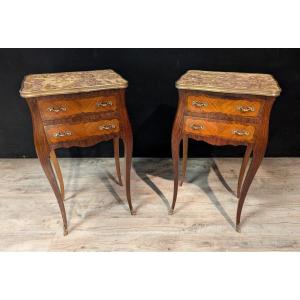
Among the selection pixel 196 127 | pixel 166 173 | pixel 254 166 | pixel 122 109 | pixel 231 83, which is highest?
pixel 231 83

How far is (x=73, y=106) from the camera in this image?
1806mm

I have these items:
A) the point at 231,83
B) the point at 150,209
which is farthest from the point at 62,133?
the point at 231,83

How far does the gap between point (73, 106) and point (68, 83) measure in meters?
0.14

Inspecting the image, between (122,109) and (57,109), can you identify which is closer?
(57,109)

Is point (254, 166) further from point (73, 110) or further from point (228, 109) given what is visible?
point (73, 110)

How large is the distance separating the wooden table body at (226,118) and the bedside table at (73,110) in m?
0.37

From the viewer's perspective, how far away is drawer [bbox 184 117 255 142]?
71.7 inches

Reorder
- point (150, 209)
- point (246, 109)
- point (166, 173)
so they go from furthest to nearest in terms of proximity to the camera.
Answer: point (166, 173), point (150, 209), point (246, 109)

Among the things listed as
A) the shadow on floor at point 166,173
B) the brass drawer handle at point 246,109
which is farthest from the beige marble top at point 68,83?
the shadow on floor at point 166,173

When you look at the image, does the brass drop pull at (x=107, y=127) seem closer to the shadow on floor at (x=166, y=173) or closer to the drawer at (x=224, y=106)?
the drawer at (x=224, y=106)

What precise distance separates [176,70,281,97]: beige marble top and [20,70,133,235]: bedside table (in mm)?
393

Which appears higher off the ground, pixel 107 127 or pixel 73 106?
pixel 73 106

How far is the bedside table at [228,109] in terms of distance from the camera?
1.75 m

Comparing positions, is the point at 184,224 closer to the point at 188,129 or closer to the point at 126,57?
the point at 188,129
